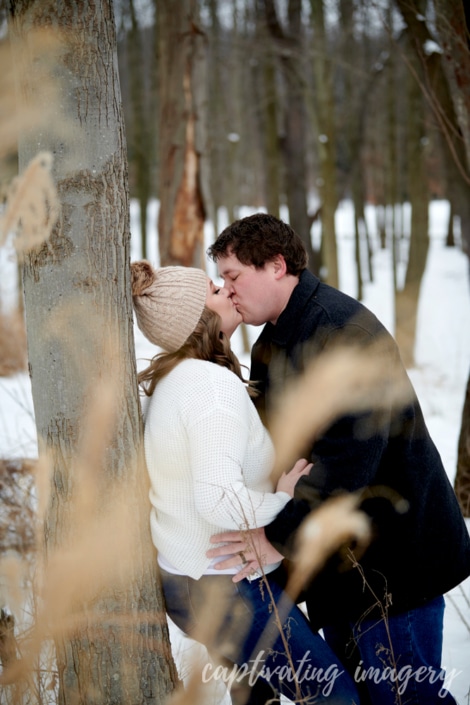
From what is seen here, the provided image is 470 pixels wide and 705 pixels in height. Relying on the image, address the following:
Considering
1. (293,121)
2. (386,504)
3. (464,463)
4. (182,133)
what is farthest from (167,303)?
(293,121)

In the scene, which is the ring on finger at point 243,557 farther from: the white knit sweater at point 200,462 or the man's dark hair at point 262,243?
the man's dark hair at point 262,243

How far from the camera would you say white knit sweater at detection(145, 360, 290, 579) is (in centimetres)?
196

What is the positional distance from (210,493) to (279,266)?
0.95m

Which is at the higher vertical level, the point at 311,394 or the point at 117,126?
the point at 117,126

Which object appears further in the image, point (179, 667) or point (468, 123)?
point (468, 123)

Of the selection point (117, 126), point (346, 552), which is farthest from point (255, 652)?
point (117, 126)

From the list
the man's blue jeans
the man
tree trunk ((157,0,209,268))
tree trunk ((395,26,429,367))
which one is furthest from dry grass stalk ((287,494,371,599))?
tree trunk ((395,26,429,367))

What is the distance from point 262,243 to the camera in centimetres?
244

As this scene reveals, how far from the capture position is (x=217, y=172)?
18250 millimetres

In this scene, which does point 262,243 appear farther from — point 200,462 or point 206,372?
point 200,462

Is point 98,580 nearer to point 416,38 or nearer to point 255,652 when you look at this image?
point 255,652

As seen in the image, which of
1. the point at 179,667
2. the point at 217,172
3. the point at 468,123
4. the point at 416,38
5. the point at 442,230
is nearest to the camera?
the point at 179,667

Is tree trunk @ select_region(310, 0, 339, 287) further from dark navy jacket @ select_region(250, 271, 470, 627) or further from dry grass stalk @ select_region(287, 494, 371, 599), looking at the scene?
dry grass stalk @ select_region(287, 494, 371, 599)

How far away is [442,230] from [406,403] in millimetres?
28156
